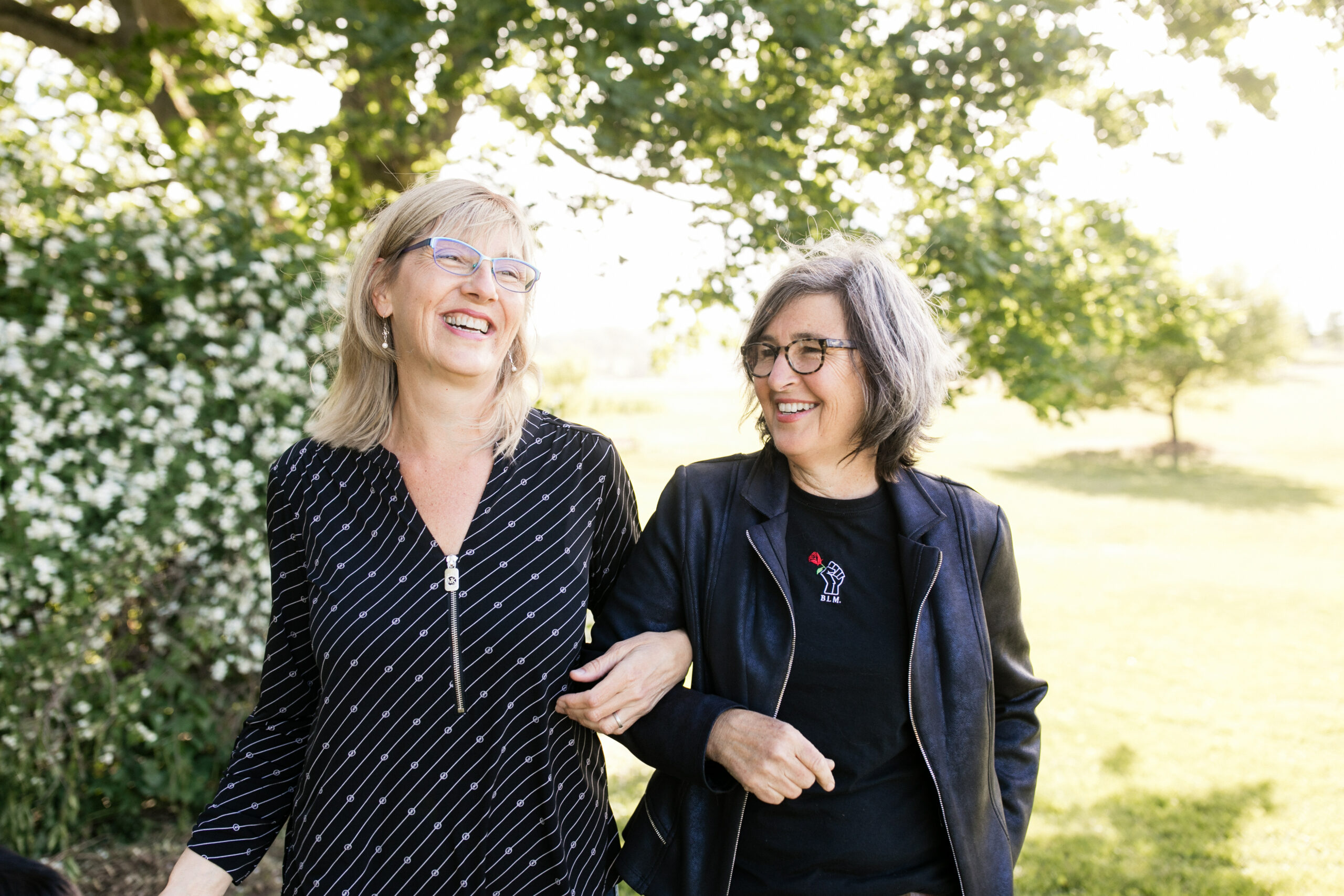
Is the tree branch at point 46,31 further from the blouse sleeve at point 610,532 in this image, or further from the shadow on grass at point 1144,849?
the shadow on grass at point 1144,849

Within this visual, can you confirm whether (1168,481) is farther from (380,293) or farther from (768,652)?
(380,293)

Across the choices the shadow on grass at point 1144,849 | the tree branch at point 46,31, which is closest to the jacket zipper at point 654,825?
the shadow on grass at point 1144,849

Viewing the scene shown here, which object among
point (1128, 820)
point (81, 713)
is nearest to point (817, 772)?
point (81, 713)

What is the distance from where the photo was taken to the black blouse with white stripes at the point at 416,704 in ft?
5.83

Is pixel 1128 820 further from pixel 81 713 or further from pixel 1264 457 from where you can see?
pixel 1264 457

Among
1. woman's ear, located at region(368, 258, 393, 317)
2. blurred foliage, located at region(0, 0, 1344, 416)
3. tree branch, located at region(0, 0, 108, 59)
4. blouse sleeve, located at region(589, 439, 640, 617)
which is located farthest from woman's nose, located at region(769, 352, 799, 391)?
tree branch, located at region(0, 0, 108, 59)

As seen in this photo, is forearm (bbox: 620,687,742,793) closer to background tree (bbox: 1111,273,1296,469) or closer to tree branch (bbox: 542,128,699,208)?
tree branch (bbox: 542,128,699,208)

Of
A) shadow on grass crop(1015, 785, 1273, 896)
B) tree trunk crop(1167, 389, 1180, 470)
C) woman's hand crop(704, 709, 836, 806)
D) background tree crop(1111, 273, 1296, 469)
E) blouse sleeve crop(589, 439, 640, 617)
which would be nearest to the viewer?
woman's hand crop(704, 709, 836, 806)

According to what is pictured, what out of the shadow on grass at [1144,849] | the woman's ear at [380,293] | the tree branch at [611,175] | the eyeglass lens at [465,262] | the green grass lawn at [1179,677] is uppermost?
the tree branch at [611,175]

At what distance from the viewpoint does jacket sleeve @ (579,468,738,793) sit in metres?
1.80

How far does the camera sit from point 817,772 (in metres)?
1.68

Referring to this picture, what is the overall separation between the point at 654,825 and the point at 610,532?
644 mm

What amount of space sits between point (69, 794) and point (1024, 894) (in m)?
4.28

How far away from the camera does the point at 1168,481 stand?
28125mm
